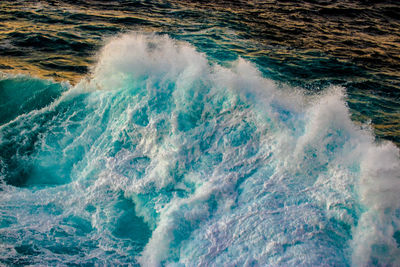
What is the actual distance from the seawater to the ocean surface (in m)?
0.02

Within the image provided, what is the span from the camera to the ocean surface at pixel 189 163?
13.9 ft

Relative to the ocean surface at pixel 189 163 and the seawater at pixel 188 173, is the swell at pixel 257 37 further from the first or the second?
the seawater at pixel 188 173

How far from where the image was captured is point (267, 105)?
5711 mm

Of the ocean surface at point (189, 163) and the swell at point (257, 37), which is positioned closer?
the ocean surface at point (189, 163)

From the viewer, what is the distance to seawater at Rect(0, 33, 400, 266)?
4.21 meters

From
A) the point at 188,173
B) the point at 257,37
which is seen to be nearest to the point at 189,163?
the point at 188,173

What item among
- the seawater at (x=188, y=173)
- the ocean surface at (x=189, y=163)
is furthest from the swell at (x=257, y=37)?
the seawater at (x=188, y=173)

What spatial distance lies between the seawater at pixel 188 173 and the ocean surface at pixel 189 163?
0.02 meters

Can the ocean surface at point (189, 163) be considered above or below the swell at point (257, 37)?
below

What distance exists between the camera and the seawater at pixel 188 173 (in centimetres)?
421

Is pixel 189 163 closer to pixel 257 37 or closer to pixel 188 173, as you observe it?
pixel 188 173

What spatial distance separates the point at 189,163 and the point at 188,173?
0.18 metres

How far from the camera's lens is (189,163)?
521cm

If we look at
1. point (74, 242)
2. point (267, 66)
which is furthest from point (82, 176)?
point (267, 66)
